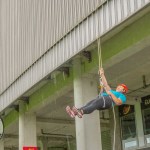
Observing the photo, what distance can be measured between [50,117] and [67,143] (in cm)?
779

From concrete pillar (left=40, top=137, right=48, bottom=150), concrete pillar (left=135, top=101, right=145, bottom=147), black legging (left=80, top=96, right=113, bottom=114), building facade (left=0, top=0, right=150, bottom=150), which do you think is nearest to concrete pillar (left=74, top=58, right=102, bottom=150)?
building facade (left=0, top=0, right=150, bottom=150)

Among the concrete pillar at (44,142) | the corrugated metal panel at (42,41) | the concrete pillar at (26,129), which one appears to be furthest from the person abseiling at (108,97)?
the concrete pillar at (44,142)

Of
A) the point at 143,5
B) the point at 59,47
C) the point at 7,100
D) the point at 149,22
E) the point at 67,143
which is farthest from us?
the point at 67,143

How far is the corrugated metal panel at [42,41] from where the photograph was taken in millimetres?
10345

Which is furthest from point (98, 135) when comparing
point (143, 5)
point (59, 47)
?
point (143, 5)

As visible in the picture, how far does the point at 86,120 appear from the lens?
472 inches

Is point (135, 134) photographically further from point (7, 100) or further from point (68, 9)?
point (68, 9)

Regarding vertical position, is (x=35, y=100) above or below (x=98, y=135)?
above

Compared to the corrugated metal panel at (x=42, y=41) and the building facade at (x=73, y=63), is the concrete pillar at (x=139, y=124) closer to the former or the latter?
the building facade at (x=73, y=63)

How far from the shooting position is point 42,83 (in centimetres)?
1483

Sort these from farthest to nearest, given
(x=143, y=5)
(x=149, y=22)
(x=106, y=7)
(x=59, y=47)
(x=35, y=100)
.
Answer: (x=35, y=100), (x=59, y=47), (x=106, y=7), (x=149, y=22), (x=143, y=5)

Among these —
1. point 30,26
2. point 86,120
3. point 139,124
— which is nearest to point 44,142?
point 139,124

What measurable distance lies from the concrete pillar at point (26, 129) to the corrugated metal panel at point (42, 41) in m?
0.86

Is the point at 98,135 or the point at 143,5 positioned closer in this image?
the point at 143,5
